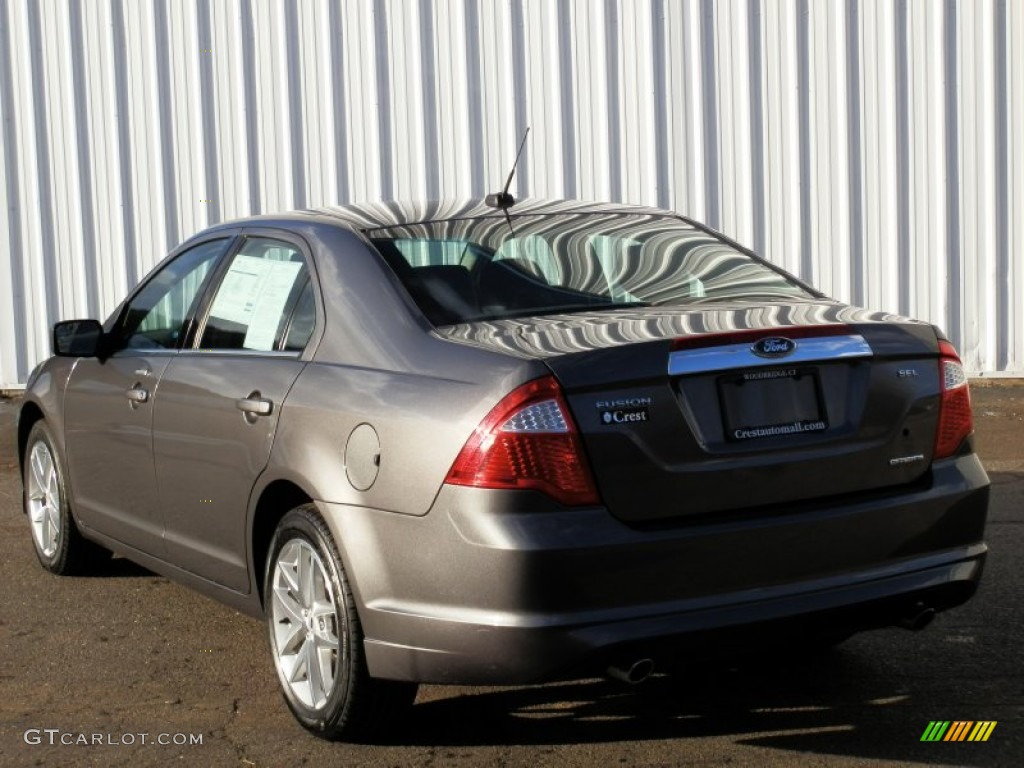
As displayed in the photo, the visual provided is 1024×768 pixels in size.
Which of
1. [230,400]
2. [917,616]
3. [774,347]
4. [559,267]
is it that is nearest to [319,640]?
[230,400]

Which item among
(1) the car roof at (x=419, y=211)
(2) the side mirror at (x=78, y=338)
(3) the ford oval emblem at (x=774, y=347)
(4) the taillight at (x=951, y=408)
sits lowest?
(4) the taillight at (x=951, y=408)

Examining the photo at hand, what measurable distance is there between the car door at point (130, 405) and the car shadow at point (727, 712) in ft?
4.76

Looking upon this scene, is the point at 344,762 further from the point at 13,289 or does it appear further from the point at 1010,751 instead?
the point at 13,289

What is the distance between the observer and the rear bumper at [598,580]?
3.85 metres

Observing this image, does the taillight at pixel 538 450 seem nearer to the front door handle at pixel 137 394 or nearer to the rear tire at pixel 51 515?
the front door handle at pixel 137 394

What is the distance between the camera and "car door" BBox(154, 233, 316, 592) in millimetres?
4805

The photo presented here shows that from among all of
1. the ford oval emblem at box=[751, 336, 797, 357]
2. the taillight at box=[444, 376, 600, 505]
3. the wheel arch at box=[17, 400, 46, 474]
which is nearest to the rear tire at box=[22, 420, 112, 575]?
the wheel arch at box=[17, 400, 46, 474]

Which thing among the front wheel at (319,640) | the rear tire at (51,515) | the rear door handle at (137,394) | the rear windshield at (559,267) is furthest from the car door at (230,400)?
the rear tire at (51,515)

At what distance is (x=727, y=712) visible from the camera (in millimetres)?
4680

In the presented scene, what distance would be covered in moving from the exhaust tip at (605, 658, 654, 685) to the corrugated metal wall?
26.1 ft

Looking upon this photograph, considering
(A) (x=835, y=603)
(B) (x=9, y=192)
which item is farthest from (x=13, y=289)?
(A) (x=835, y=603)

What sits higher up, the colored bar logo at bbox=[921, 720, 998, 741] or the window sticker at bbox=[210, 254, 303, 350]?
the window sticker at bbox=[210, 254, 303, 350]

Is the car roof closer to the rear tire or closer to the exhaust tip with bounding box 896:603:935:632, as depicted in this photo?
the rear tire

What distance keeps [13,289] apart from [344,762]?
27.1 ft
